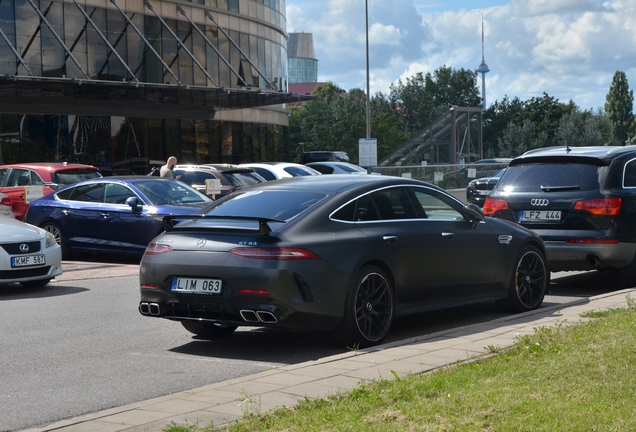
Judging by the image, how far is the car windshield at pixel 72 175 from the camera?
803 inches

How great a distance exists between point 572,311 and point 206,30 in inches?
1641

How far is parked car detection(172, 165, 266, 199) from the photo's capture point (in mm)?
22075

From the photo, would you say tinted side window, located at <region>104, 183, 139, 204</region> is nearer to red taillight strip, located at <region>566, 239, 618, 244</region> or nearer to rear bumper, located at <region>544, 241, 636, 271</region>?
rear bumper, located at <region>544, 241, 636, 271</region>

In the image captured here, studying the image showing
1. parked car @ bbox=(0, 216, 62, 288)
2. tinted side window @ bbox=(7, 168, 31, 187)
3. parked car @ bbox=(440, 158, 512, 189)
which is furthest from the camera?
parked car @ bbox=(440, 158, 512, 189)

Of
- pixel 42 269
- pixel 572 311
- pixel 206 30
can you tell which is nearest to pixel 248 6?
pixel 206 30

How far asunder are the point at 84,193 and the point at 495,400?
13.1 meters

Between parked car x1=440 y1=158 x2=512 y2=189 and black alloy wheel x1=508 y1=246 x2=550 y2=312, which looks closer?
black alloy wheel x1=508 y1=246 x2=550 y2=312

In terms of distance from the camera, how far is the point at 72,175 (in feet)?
67.6

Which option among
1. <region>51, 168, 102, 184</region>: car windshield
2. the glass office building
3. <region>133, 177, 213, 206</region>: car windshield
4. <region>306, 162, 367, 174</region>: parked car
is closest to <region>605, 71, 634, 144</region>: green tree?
the glass office building

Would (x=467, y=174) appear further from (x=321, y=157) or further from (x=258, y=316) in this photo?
(x=258, y=316)

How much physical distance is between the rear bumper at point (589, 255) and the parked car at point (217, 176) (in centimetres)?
1124

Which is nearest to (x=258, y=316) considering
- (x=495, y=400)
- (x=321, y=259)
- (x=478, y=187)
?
(x=321, y=259)

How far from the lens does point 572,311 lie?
931 centimetres

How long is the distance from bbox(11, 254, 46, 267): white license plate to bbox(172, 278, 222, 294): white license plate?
5130 millimetres
